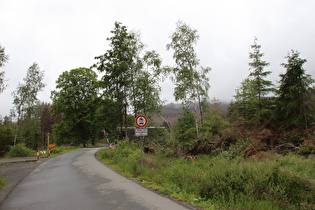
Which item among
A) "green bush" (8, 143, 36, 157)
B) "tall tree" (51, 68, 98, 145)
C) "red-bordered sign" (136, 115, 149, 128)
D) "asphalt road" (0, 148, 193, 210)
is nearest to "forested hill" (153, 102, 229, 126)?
"red-bordered sign" (136, 115, 149, 128)

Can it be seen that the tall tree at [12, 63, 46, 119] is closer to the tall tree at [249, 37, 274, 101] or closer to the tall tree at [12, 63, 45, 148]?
the tall tree at [12, 63, 45, 148]

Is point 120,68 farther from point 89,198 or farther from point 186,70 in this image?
point 89,198

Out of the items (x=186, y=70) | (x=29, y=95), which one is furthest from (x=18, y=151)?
(x=186, y=70)

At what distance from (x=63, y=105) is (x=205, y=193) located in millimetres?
40361

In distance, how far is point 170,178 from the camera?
874cm

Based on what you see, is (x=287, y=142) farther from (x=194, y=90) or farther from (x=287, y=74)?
(x=194, y=90)

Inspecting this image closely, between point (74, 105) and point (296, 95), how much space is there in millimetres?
38187

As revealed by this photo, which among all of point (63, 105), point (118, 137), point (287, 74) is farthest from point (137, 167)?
point (63, 105)

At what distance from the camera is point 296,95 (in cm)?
1594

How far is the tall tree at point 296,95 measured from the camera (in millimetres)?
15504

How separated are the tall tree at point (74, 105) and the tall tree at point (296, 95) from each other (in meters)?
32.8

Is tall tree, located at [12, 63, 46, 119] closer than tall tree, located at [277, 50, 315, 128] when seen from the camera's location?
No

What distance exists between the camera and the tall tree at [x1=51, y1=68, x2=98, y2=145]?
139 ft

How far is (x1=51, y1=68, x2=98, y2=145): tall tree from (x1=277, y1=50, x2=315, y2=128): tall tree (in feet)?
107
